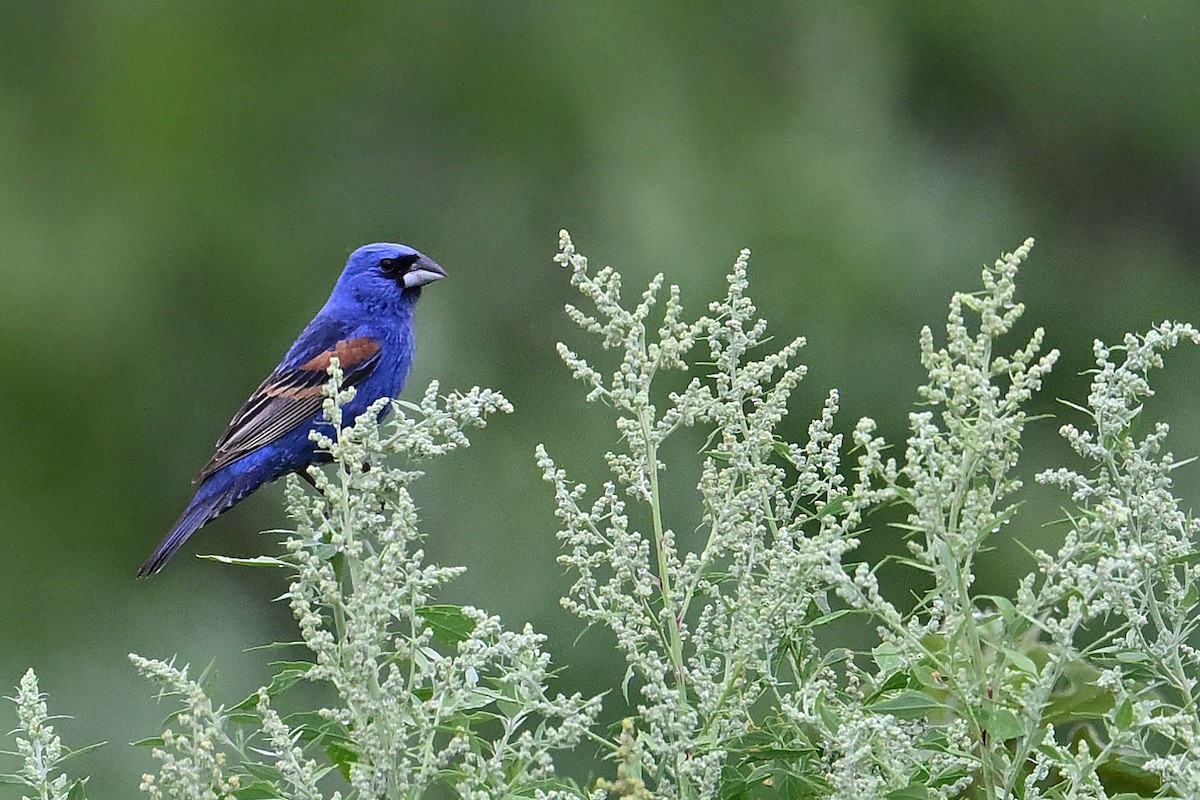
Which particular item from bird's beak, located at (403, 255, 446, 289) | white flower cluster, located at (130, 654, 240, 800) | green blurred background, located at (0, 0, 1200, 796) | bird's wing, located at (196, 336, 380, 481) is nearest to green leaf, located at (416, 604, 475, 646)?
white flower cluster, located at (130, 654, 240, 800)

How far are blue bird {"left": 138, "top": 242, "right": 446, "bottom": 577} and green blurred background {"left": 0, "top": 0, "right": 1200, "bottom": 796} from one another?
35.2 inches

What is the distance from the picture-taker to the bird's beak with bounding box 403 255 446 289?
8.82 feet

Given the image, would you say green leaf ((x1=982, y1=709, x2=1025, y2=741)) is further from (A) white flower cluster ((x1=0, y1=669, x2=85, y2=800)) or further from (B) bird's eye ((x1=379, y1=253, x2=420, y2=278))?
(B) bird's eye ((x1=379, y1=253, x2=420, y2=278))

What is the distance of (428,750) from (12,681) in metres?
3.22

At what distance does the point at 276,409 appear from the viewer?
7.86ft

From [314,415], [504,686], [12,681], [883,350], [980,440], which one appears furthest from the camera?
[12,681]

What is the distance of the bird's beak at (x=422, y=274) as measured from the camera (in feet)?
8.82

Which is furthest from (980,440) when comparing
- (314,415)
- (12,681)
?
(12,681)

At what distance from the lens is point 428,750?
31.9 inches

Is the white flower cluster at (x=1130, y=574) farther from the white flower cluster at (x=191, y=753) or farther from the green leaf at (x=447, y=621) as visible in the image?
the white flower cluster at (x=191, y=753)

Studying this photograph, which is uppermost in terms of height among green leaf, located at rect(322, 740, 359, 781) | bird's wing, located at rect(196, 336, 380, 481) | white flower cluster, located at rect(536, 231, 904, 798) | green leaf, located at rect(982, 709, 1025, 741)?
bird's wing, located at rect(196, 336, 380, 481)

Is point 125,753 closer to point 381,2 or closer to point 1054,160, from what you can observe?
point 381,2

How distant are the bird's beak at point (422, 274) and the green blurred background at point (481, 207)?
2.84 ft

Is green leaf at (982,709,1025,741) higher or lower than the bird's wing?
lower
